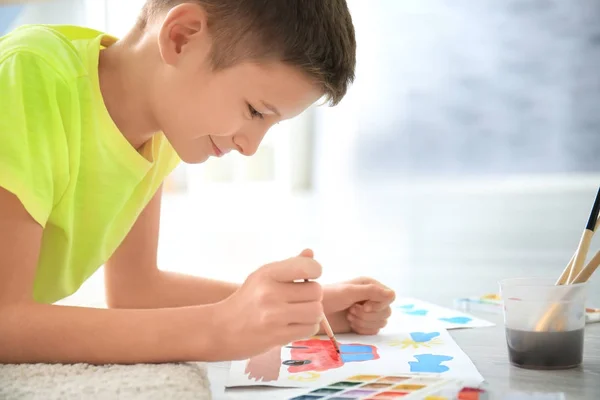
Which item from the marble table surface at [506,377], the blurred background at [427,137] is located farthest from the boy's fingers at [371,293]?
the blurred background at [427,137]

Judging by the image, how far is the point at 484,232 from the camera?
8.21 ft

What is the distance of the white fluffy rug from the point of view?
2.14ft

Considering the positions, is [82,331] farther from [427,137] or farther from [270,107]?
[427,137]

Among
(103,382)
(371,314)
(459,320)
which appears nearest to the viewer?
(103,382)

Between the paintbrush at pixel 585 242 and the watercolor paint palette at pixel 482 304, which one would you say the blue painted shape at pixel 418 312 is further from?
the paintbrush at pixel 585 242

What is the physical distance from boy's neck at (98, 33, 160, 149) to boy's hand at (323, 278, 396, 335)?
13.4 inches

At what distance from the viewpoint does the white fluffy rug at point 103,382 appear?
25.7 inches

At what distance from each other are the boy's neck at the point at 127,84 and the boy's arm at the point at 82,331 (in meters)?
0.27

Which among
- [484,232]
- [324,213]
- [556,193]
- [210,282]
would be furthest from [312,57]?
[556,193]

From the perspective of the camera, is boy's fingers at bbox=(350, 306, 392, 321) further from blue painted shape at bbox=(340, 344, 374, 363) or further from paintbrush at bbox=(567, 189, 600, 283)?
paintbrush at bbox=(567, 189, 600, 283)

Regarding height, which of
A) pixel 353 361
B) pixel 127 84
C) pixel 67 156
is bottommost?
pixel 353 361

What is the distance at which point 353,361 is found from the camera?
0.87 m

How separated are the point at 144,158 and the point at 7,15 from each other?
192 centimetres

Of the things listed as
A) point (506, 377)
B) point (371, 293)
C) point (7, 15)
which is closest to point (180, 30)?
point (371, 293)
